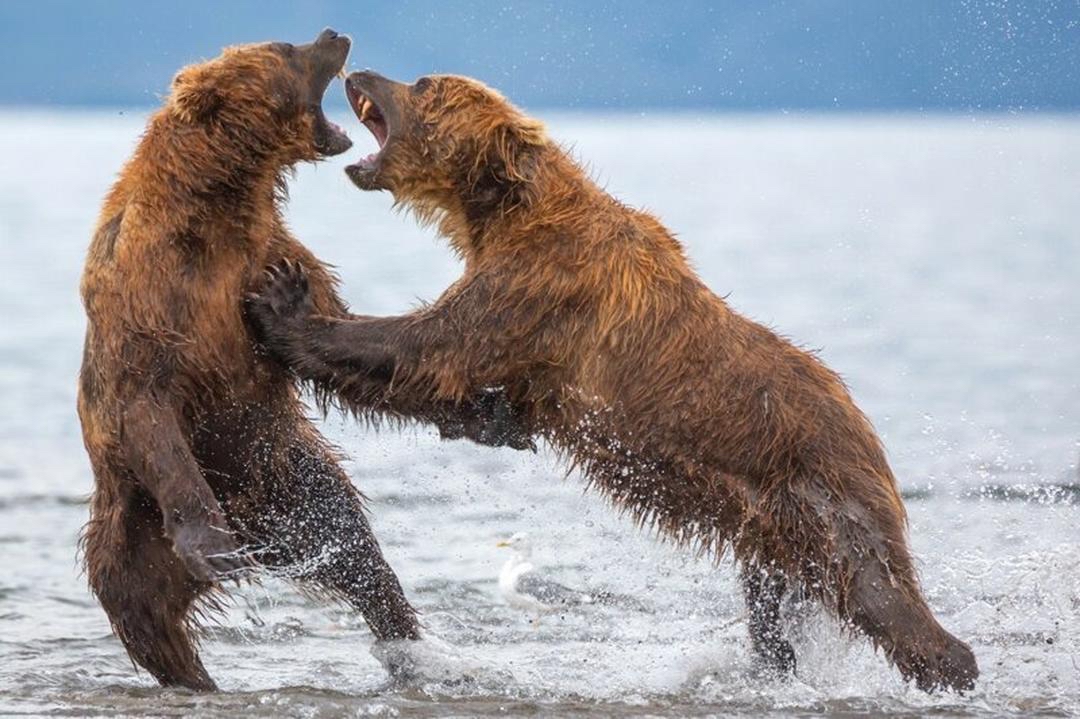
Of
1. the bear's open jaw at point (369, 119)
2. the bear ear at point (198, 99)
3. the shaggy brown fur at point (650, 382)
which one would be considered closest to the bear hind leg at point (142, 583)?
the shaggy brown fur at point (650, 382)

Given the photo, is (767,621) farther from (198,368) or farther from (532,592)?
(198,368)

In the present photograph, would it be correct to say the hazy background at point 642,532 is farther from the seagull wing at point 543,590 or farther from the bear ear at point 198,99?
the bear ear at point 198,99

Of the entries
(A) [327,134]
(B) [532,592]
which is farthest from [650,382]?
(B) [532,592]

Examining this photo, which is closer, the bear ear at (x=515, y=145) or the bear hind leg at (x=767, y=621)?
the bear ear at (x=515, y=145)

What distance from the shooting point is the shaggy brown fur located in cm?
722

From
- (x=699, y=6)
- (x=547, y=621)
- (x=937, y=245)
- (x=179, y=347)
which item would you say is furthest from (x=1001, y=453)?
(x=699, y=6)

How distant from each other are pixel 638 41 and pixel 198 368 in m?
95.4

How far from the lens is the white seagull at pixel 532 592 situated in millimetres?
9812

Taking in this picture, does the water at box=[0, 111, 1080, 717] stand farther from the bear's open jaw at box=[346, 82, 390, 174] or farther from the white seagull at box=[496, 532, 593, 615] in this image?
the bear's open jaw at box=[346, 82, 390, 174]

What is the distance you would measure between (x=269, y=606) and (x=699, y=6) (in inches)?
3147

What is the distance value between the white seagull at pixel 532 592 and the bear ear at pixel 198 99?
3.57 meters

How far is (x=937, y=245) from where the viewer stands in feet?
155

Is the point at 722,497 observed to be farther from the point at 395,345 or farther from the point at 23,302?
the point at 23,302

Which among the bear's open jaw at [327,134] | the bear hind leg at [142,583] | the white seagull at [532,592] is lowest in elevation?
the bear hind leg at [142,583]
